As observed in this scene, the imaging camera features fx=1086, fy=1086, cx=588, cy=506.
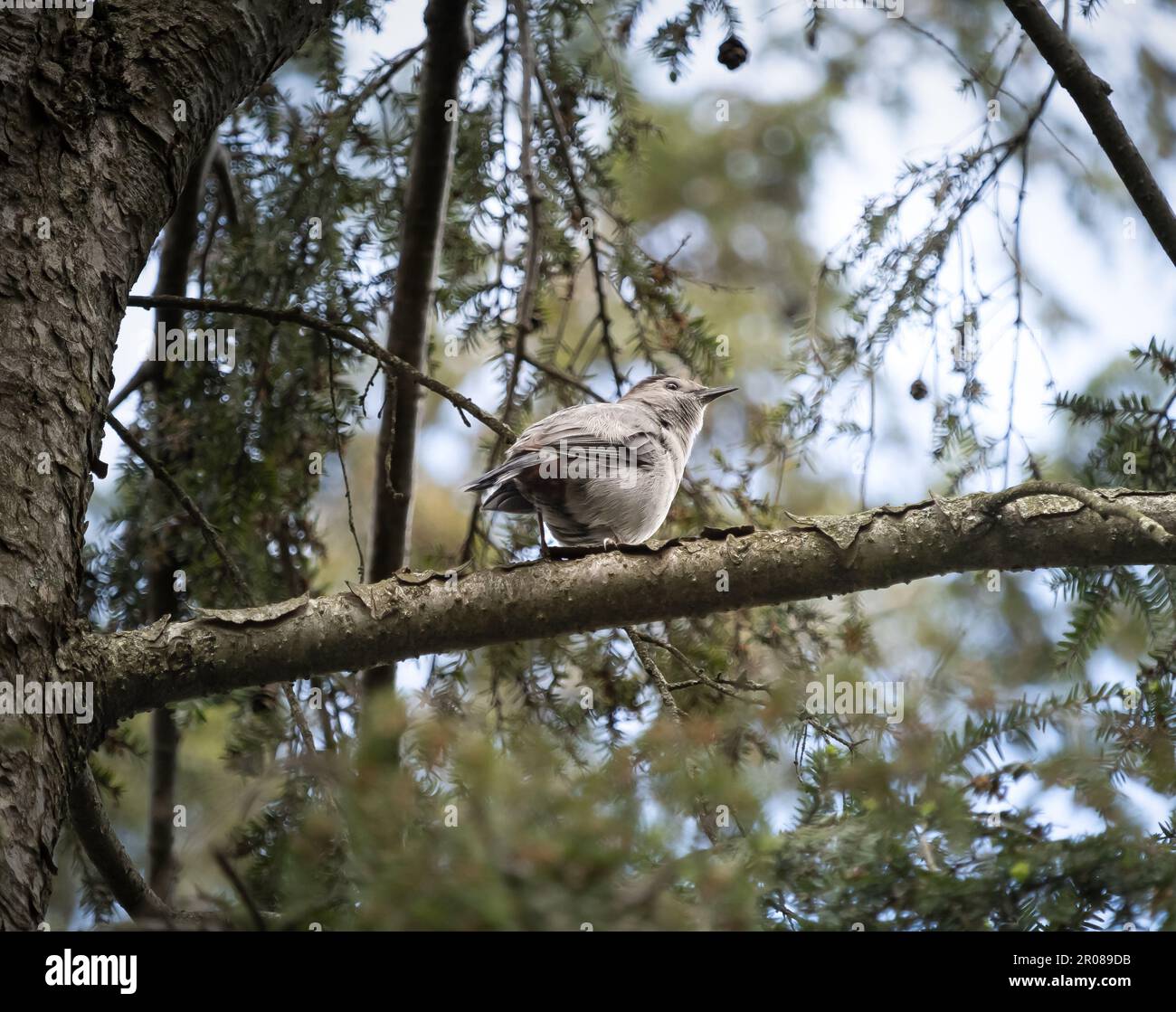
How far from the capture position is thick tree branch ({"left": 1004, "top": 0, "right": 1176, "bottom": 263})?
270 centimetres

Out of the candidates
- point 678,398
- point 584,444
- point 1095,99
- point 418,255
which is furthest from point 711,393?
point 1095,99

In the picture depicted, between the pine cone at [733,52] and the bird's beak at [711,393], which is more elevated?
the pine cone at [733,52]

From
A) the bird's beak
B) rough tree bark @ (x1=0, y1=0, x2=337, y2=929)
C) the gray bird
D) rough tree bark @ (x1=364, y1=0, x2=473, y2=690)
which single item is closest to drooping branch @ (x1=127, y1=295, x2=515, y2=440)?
rough tree bark @ (x1=0, y1=0, x2=337, y2=929)

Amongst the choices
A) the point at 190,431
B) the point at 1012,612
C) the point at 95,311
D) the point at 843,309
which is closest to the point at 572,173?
the point at 843,309

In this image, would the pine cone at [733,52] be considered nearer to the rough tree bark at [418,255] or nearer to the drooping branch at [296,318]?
the rough tree bark at [418,255]

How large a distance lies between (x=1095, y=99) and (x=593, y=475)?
5.57 feet

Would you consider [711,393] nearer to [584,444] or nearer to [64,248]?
[584,444]

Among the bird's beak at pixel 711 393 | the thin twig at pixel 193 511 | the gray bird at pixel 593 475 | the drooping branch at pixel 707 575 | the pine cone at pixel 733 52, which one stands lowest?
the drooping branch at pixel 707 575

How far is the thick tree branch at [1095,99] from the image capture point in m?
2.70

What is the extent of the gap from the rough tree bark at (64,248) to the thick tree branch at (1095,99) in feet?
6.18

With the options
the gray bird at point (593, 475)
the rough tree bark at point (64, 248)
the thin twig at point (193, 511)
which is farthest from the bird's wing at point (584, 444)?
the rough tree bark at point (64, 248)

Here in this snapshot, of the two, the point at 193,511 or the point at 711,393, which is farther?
the point at 711,393

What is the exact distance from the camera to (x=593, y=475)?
339 centimetres
